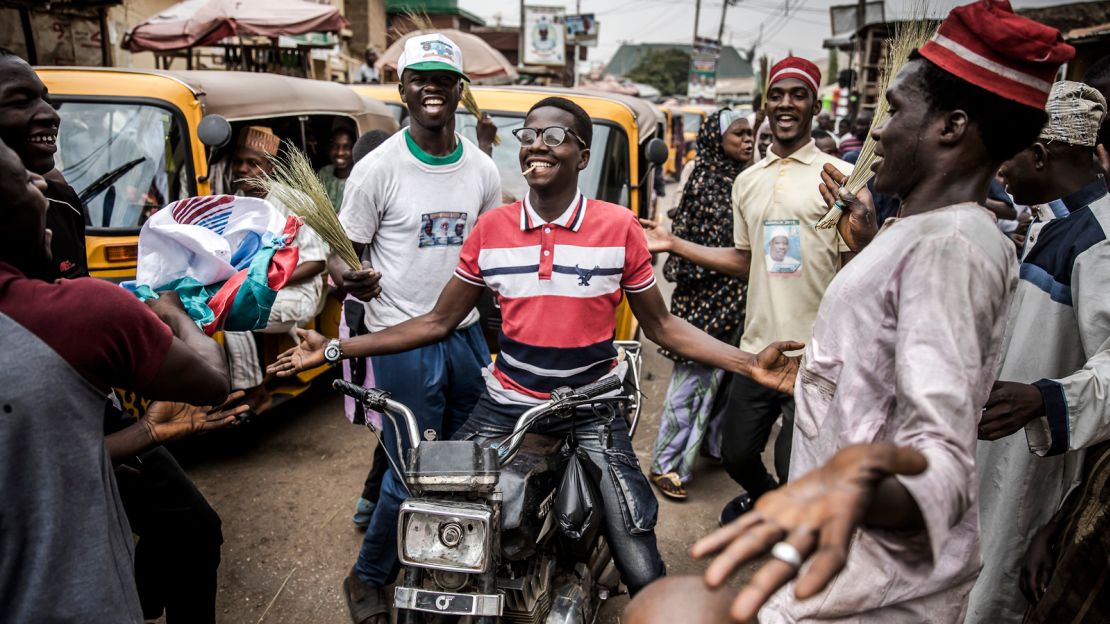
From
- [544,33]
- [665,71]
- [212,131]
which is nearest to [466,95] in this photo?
[212,131]

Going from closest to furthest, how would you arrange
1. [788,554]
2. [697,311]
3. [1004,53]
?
Result: [788,554] < [1004,53] < [697,311]

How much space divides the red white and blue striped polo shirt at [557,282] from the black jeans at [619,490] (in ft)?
0.39

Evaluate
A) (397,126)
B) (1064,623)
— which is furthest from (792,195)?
(397,126)

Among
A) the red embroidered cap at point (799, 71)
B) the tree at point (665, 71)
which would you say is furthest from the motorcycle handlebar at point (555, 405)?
the tree at point (665, 71)

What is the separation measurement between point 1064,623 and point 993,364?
1184mm

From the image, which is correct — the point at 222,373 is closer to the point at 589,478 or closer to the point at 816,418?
the point at 589,478

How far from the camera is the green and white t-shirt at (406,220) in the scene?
312 cm

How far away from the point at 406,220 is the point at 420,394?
733mm

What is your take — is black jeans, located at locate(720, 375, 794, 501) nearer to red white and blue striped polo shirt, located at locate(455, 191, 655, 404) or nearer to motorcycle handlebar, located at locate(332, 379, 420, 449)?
red white and blue striped polo shirt, located at locate(455, 191, 655, 404)

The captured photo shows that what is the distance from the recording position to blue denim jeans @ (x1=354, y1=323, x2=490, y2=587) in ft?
9.68

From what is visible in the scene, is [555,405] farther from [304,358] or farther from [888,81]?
[888,81]

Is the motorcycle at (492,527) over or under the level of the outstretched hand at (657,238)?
under

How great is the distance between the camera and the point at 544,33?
81.4 ft

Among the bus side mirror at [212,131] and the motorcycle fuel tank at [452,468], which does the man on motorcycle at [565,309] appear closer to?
the motorcycle fuel tank at [452,468]
